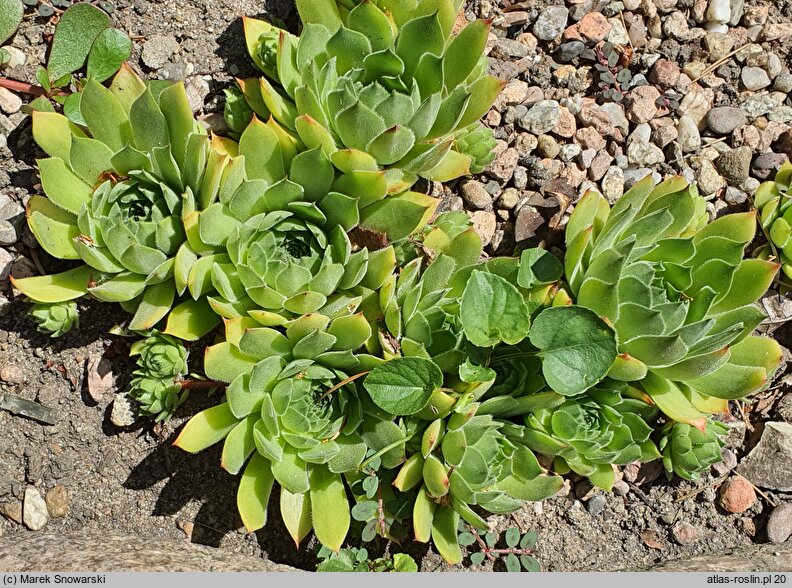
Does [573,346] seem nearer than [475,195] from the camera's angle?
Yes

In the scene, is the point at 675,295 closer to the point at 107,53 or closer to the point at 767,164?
the point at 767,164

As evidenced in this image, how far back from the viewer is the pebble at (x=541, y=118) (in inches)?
108

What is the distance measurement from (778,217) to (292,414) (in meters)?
1.86

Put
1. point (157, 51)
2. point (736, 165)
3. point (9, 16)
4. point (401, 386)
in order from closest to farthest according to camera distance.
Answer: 1. point (401, 386)
2. point (9, 16)
3. point (157, 51)
4. point (736, 165)

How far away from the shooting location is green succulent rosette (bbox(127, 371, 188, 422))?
90.9 inches

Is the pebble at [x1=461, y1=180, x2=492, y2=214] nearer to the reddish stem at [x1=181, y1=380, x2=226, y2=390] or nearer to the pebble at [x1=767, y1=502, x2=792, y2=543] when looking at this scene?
the reddish stem at [x1=181, y1=380, x2=226, y2=390]

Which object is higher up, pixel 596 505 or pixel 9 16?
pixel 9 16

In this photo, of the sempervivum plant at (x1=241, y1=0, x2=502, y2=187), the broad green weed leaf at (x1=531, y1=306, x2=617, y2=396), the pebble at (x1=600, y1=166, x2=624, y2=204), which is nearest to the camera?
the broad green weed leaf at (x1=531, y1=306, x2=617, y2=396)

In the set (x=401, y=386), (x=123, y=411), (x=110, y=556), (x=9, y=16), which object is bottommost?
(x=110, y=556)

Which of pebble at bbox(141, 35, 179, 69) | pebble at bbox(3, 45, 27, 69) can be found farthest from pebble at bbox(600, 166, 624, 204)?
pebble at bbox(3, 45, 27, 69)

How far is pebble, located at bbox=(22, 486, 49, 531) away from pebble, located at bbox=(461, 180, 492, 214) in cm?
181

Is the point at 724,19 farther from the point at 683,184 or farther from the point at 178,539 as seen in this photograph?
the point at 178,539

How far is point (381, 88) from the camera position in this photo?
2143 millimetres

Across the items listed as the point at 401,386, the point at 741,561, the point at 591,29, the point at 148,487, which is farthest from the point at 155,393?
the point at 591,29
